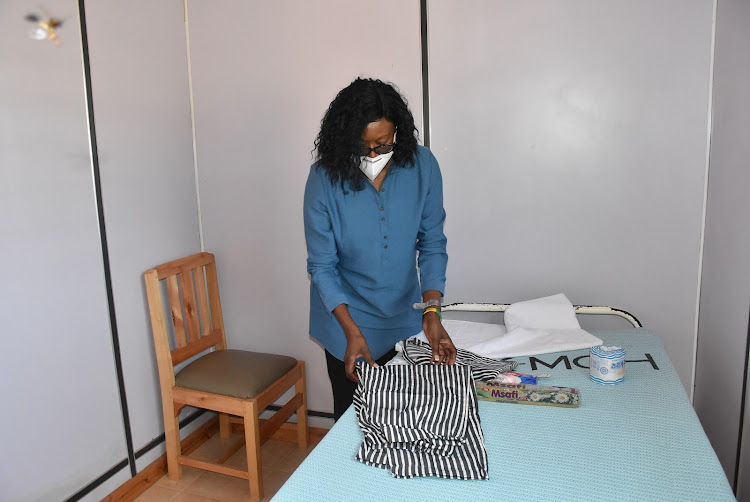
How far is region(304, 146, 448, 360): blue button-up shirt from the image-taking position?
173cm

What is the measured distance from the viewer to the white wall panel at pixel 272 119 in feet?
7.87

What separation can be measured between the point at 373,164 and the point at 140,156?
1192 millimetres

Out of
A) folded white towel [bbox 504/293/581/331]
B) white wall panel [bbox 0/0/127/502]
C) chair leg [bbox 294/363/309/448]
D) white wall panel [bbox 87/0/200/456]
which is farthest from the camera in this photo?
chair leg [bbox 294/363/309/448]

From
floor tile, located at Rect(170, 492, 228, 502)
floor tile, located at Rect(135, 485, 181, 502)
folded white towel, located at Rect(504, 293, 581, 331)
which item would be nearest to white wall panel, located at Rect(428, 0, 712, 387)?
folded white towel, located at Rect(504, 293, 581, 331)

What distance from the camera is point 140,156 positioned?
7.81ft

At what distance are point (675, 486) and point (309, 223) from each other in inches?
45.1

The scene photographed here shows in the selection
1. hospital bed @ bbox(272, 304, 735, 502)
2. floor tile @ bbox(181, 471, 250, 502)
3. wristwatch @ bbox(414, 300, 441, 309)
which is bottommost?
floor tile @ bbox(181, 471, 250, 502)

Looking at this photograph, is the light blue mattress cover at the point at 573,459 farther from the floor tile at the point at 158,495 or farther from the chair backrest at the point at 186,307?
the floor tile at the point at 158,495

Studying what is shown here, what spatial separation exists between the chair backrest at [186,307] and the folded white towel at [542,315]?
1.37 m

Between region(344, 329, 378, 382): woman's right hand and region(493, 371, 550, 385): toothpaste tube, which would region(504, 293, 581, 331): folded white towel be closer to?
region(493, 371, 550, 385): toothpaste tube

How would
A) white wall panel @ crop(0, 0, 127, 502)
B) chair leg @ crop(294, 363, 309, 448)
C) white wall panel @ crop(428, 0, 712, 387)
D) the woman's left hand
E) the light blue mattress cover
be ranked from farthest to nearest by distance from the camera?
chair leg @ crop(294, 363, 309, 448) → white wall panel @ crop(428, 0, 712, 387) → white wall panel @ crop(0, 0, 127, 502) → the woman's left hand → the light blue mattress cover

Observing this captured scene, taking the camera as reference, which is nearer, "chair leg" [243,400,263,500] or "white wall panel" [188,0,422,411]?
"chair leg" [243,400,263,500]

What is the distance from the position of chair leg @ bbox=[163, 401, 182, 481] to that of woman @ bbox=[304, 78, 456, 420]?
91cm

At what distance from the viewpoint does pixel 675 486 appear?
3.51ft
